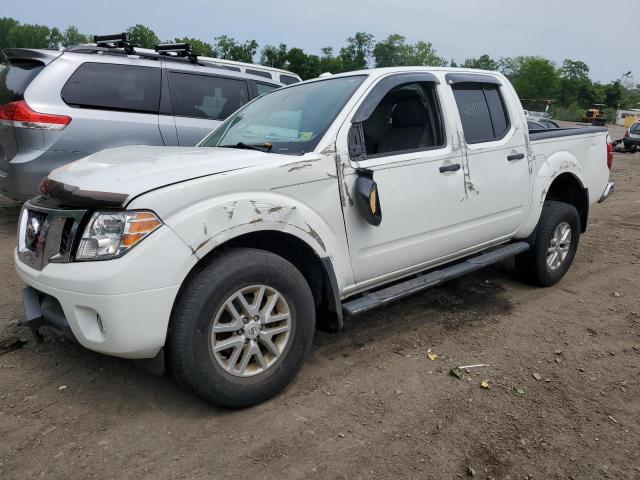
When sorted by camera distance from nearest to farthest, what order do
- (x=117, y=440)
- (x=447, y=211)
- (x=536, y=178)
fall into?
(x=117, y=440), (x=447, y=211), (x=536, y=178)

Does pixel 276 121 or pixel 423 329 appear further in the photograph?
pixel 423 329

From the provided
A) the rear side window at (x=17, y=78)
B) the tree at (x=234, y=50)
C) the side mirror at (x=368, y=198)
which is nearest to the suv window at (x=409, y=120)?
the side mirror at (x=368, y=198)

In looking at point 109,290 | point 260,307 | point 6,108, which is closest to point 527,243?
point 260,307

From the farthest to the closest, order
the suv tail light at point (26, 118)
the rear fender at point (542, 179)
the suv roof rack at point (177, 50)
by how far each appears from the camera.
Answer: the suv roof rack at point (177, 50) < the suv tail light at point (26, 118) < the rear fender at point (542, 179)

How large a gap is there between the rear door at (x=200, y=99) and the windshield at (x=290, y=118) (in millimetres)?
2435

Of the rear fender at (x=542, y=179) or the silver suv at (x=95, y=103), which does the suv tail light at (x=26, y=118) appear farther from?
the rear fender at (x=542, y=179)

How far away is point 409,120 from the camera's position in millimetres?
3684

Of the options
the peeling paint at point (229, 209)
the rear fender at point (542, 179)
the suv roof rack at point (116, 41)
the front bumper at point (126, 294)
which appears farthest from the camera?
the suv roof rack at point (116, 41)

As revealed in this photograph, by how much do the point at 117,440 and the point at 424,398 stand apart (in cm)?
162

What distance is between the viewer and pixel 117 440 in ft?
8.02

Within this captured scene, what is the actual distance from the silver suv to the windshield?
2.28 m

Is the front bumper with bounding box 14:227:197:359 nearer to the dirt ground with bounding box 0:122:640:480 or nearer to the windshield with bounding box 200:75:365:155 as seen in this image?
the dirt ground with bounding box 0:122:640:480

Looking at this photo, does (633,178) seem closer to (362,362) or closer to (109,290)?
(362,362)

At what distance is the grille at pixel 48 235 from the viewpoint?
243cm
